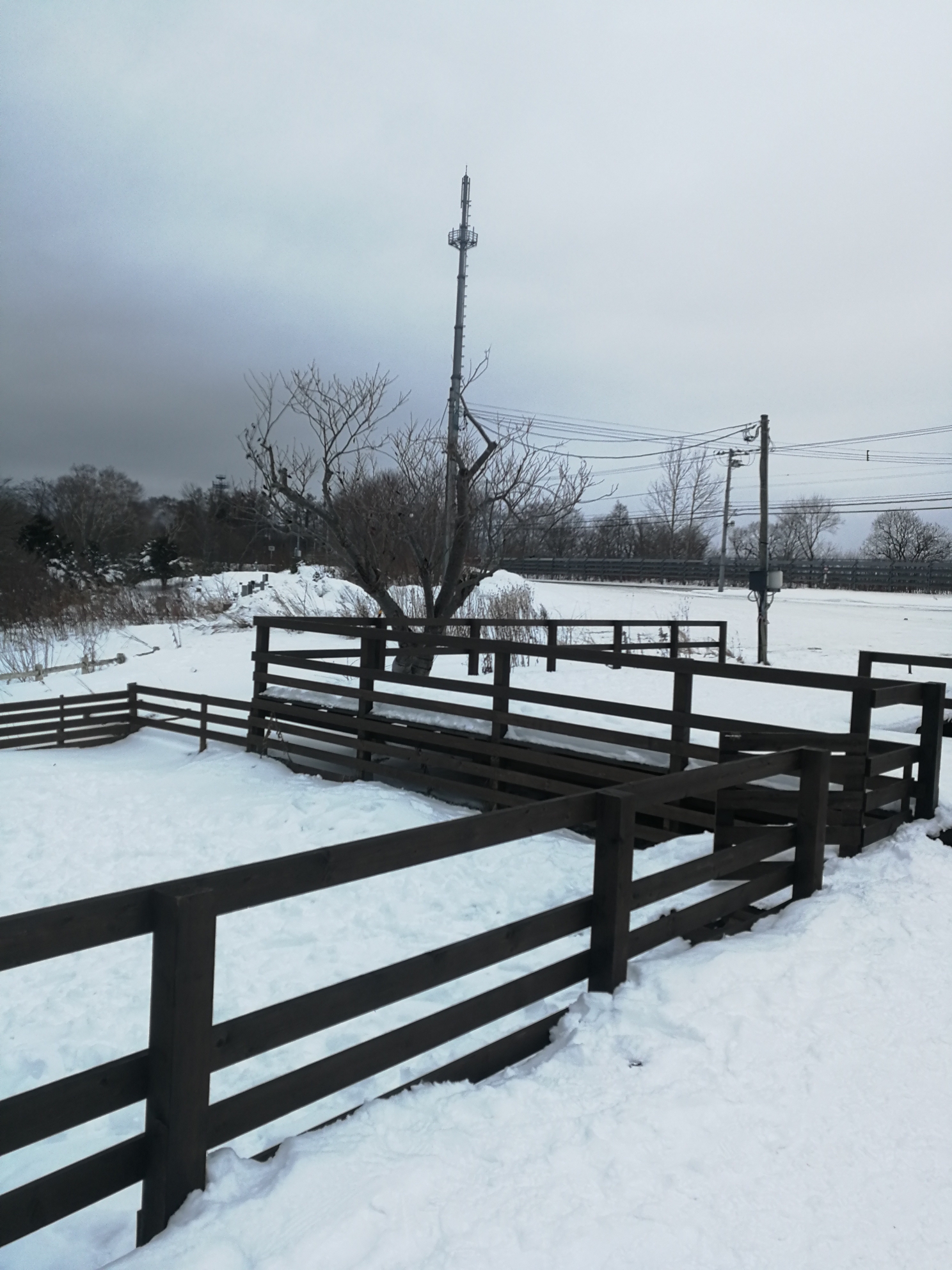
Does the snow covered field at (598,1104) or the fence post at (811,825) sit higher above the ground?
the fence post at (811,825)

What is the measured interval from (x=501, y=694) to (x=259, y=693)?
4464 millimetres

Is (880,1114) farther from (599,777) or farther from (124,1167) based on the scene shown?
(599,777)

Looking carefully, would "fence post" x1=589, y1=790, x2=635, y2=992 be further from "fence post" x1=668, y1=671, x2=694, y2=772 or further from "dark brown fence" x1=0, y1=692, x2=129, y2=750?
"dark brown fence" x1=0, y1=692, x2=129, y2=750

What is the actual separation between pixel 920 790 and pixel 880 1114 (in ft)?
11.0

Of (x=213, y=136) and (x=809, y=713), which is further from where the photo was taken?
(x=213, y=136)

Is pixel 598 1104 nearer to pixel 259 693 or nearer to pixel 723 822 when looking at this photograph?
pixel 723 822

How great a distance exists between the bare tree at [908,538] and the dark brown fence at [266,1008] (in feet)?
225

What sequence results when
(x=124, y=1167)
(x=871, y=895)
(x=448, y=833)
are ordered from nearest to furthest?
(x=124, y=1167)
(x=448, y=833)
(x=871, y=895)

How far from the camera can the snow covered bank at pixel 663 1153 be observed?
6.72 feet

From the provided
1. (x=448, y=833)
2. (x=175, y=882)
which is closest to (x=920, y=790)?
(x=448, y=833)

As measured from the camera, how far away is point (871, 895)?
14.1 ft

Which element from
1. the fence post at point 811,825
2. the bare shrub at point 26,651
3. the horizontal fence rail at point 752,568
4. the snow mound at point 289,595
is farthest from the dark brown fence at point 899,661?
the horizontal fence rail at point 752,568

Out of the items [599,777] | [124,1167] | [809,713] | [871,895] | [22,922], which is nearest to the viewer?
[22,922]

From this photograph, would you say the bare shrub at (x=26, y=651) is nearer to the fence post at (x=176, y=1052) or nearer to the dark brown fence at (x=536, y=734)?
the dark brown fence at (x=536, y=734)
